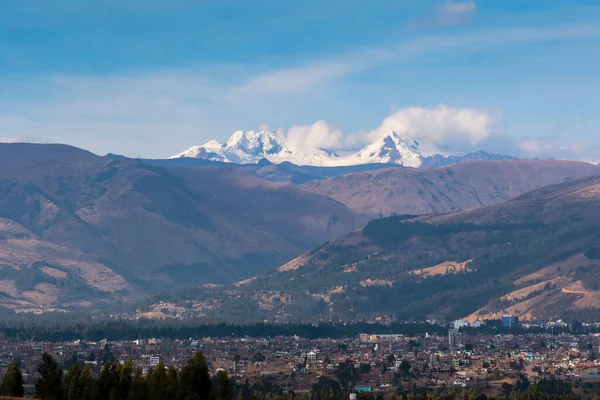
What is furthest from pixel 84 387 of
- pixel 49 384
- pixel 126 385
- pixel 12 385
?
pixel 12 385

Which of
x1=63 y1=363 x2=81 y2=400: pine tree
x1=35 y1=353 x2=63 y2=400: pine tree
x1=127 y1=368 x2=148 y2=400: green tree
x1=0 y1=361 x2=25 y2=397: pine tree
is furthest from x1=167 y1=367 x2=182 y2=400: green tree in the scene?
x1=0 y1=361 x2=25 y2=397: pine tree

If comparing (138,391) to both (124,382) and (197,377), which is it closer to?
(124,382)

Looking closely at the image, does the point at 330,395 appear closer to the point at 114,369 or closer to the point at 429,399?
the point at 429,399

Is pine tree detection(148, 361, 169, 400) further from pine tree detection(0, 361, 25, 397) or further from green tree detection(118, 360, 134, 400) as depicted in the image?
pine tree detection(0, 361, 25, 397)

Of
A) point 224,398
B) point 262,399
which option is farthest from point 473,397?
point 224,398

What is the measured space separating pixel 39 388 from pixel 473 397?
61.8 m

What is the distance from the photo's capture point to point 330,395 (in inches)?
7805

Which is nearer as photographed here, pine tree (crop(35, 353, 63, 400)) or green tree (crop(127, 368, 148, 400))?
green tree (crop(127, 368, 148, 400))

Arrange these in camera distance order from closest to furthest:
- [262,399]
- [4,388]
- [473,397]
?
[4,388] → [473,397] → [262,399]

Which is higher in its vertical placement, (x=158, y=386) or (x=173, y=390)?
(x=158, y=386)

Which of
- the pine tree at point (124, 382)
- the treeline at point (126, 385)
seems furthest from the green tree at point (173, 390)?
the pine tree at point (124, 382)

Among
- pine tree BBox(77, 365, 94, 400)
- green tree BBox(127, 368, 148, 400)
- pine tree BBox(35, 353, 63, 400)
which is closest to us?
green tree BBox(127, 368, 148, 400)

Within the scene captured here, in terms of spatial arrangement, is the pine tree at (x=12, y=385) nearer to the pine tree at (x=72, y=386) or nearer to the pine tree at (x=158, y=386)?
the pine tree at (x=72, y=386)

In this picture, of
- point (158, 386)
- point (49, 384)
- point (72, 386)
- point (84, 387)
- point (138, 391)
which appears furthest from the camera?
point (49, 384)
